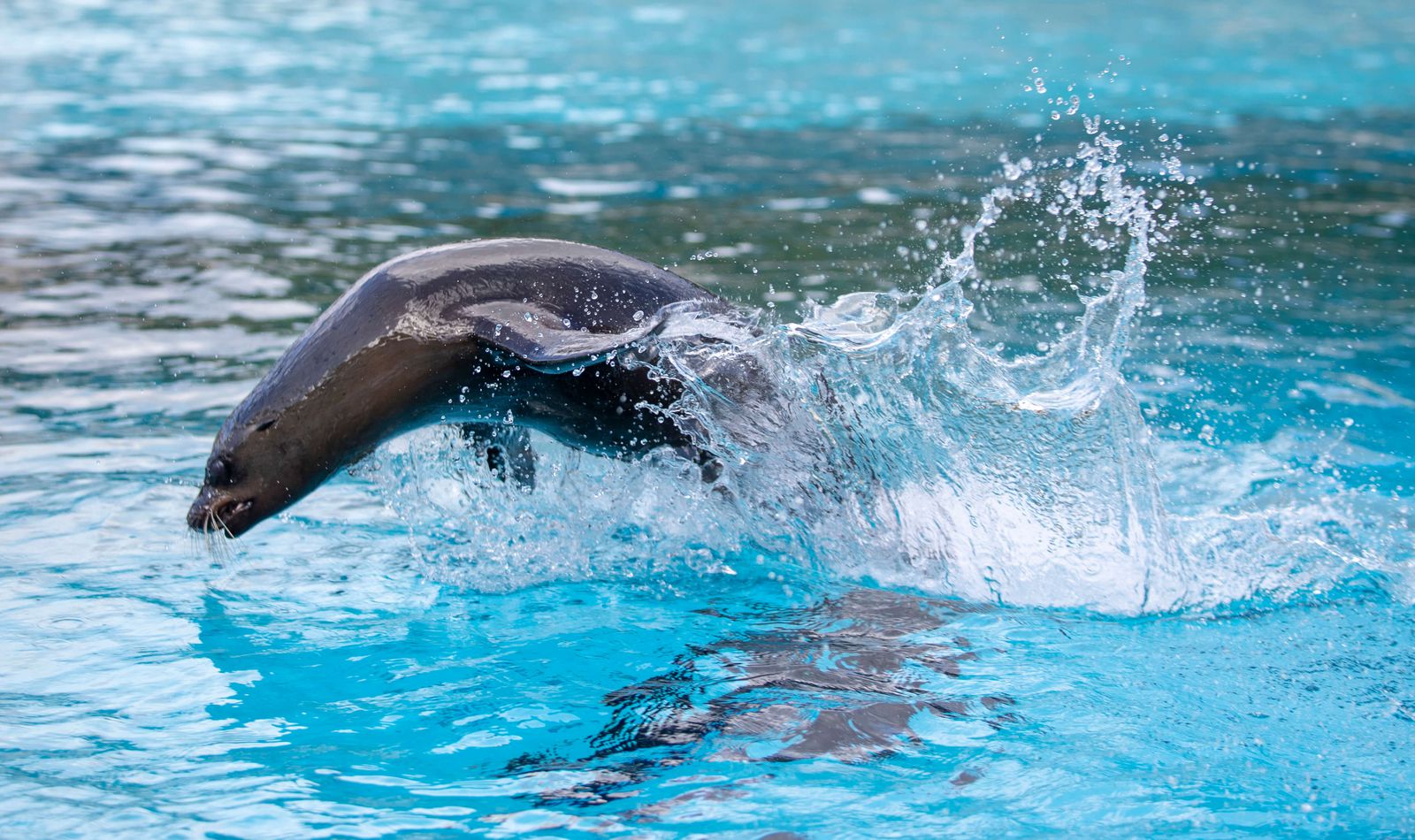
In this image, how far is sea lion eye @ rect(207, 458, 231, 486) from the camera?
3.94 m

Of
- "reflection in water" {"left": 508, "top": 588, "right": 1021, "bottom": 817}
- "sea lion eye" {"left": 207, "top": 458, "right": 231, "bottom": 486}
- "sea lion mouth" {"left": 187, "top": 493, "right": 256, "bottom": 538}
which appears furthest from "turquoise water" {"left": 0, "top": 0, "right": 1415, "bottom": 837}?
"sea lion eye" {"left": 207, "top": 458, "right": 231, "bottom": 486}

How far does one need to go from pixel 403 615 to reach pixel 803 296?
3.88 metres

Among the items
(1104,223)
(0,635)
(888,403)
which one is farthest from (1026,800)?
(1104,223)

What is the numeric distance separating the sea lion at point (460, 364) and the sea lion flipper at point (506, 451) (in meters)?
0.20

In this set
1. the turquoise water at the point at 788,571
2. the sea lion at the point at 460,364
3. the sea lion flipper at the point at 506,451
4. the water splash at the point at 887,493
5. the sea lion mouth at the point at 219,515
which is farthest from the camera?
the sea lion flipper at the point at 506,451

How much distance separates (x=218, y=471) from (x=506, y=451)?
91 cm

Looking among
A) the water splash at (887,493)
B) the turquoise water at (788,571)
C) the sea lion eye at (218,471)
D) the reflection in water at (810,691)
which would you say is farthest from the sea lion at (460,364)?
the reflection in water at (810,691)

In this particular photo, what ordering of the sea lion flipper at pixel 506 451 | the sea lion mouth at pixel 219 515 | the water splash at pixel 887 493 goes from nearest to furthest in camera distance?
1. the sea lion mouth at pixel 219 515
2. the water splash at pixel 887 493
3. the sea lion flipper at pixel 506 451

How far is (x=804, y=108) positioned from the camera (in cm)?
1430

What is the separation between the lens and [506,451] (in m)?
4.45

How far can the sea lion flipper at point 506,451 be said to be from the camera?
4.43 metres

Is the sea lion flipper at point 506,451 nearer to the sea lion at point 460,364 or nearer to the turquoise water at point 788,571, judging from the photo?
the turquoise water at point 788,571

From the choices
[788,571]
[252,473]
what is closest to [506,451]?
[252,473]

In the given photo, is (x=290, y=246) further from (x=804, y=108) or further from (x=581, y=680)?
(x=804, y=108)
